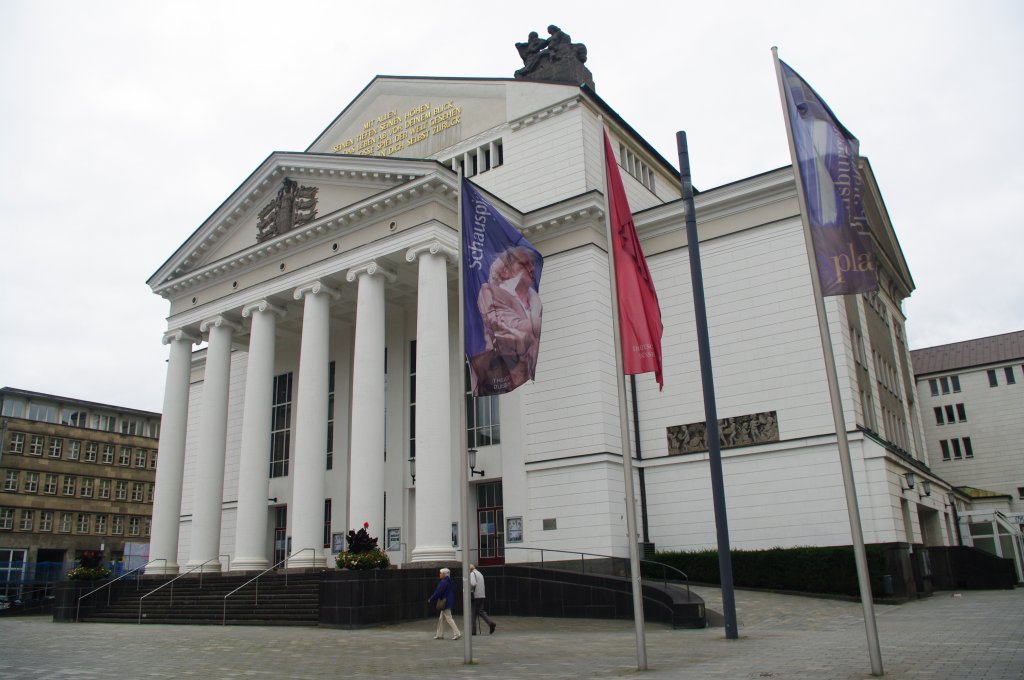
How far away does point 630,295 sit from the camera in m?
13.9

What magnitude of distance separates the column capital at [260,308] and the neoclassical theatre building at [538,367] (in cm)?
13

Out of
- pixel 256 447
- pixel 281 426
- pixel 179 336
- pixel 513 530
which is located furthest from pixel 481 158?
pixel 513 530

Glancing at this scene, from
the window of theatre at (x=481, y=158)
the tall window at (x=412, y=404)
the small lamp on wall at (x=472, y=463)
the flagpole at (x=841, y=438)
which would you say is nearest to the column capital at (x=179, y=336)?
the tall window at (x=412, y=404)

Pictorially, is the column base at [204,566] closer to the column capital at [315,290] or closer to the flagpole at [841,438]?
the column capital at [315,290]

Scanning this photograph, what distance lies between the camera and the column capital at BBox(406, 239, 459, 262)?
26.1 m

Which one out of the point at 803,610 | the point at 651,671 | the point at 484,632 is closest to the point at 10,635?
the point at 484,632

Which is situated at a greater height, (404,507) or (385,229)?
(385,229)

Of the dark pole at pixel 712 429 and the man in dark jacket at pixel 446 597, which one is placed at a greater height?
the dark pole at pixel 712 429

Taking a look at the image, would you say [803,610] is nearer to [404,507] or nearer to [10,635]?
[404,507]

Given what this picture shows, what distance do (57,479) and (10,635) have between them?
54.0 meters

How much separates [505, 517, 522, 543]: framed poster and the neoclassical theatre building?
0.45 feet

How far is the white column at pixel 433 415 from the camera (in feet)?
77.0

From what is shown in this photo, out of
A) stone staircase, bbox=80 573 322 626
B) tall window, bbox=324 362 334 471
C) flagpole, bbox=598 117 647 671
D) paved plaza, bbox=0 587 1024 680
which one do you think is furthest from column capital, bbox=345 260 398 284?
flagpole, bbox=598 117 647 671

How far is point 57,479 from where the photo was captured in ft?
225
